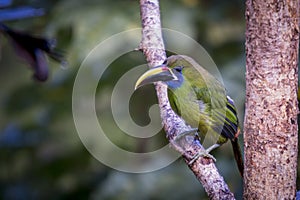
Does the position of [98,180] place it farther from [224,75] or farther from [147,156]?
[224,75]

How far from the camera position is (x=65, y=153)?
8.33 ft

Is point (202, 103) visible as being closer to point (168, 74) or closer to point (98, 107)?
point (168, 74)

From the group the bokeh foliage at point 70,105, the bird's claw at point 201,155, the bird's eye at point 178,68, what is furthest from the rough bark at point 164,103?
the bokeh foliage at point 70,105

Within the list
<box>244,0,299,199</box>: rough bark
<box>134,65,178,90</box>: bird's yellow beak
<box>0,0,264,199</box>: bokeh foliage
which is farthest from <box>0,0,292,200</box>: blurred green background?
<box>244,0,299,199</box>: rough bark

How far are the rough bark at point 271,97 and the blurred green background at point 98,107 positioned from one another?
0.91 metres

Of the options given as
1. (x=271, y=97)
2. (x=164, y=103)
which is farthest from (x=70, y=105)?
(x=271, y=97)

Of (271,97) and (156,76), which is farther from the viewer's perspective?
(156,76)

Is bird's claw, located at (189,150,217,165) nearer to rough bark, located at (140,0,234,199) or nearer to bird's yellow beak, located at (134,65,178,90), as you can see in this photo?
rough bark, located at (140,0,234,199)

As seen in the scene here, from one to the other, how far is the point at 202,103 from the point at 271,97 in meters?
0.51

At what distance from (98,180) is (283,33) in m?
1.66

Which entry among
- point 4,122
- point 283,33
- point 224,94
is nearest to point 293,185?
point 283,33

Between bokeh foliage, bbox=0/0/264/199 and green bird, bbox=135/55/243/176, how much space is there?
46cm

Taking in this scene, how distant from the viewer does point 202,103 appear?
1.61 m

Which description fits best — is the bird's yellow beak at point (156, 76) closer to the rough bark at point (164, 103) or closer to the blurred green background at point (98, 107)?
the rough bark at point (164, 103)
